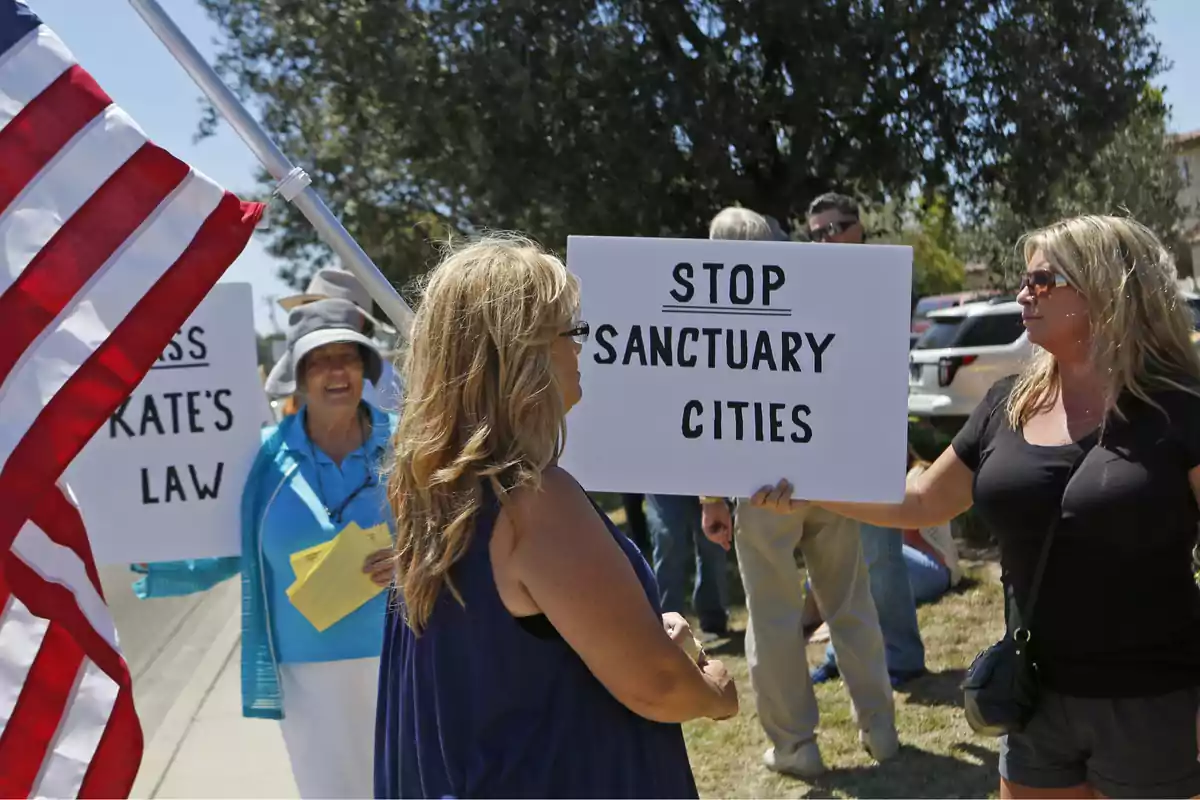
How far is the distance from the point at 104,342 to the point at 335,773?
1.42 metres

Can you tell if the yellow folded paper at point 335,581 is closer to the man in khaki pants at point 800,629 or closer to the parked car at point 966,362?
the man in khaki pants at point 800,629

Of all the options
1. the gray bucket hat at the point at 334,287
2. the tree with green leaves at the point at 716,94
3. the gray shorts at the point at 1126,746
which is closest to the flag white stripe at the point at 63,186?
the gray shorts at the point at 1126,746

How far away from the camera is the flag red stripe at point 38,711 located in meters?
2.26

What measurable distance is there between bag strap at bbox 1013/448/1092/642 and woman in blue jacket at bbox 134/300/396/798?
1571 mm

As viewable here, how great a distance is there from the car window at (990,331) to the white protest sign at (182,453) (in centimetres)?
1086

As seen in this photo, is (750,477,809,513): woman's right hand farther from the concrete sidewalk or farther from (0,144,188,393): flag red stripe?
the concrete sidewalk

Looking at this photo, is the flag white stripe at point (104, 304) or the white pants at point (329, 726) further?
the white pants at point (329, 726)

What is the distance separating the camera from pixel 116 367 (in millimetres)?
2371

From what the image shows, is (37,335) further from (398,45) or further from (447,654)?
(398,45)

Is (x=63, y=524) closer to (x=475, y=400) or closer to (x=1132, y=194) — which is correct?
(x=475, y=400)

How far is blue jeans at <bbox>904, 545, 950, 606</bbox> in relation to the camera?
6750mm

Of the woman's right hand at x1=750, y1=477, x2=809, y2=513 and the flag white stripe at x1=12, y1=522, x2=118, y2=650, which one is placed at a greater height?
the woman's right hand at x1=750, y1=477, x2=809, y2=513

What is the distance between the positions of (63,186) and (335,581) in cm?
121

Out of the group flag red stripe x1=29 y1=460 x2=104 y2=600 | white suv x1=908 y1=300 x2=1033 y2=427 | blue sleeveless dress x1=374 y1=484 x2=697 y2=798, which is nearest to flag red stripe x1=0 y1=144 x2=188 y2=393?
flag red stripe x1=29 y1=460 x2=104 y2=600
